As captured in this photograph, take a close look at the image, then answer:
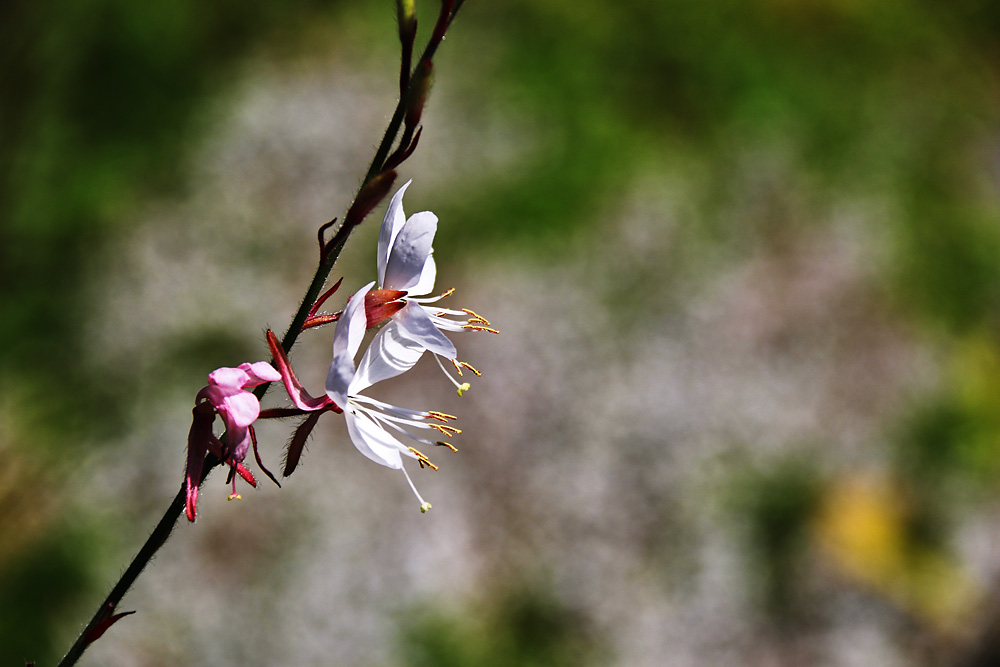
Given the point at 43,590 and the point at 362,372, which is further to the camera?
the point at 43,590

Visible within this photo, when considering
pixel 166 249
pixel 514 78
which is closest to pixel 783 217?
pixel 514 78

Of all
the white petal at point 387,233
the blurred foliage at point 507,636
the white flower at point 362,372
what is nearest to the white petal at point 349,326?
the white flower at point 362,372

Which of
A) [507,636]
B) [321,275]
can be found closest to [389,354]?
[321,275]

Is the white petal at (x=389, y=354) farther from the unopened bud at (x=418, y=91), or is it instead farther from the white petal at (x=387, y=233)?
the unopened bud at (x=418, y=91)

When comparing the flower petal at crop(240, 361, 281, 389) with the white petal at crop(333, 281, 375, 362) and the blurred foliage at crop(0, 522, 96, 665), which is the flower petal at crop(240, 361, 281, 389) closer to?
the white petal at crop(333, 281, 375, 362)

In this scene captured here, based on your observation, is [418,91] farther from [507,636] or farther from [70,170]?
[70,170]

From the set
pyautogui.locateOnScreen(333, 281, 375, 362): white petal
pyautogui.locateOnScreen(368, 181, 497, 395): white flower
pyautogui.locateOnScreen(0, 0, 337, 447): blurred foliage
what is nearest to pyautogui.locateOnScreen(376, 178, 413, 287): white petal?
pyautogui.locateOnScreen(368, 181, 497, 395): white flower
